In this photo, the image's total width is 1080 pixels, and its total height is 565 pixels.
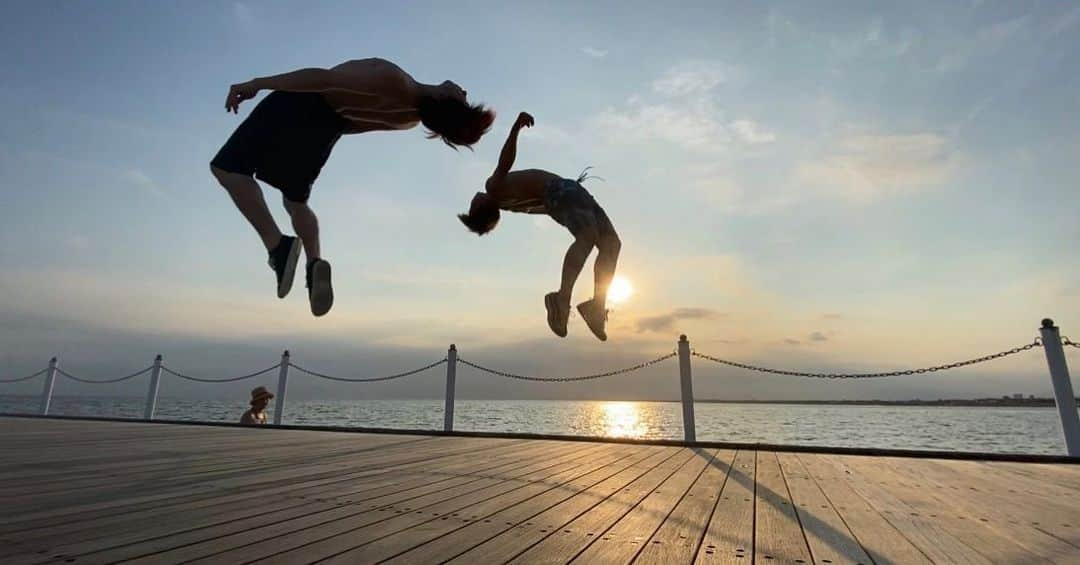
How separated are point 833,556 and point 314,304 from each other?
265cm

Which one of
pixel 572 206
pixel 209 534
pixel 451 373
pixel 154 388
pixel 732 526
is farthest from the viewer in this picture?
pixel 154 388

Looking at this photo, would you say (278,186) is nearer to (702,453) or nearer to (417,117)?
(417,117)

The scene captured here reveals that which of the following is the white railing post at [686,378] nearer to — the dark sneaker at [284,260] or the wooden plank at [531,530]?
the wooden plank at [531,530]

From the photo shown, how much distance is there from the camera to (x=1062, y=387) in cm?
487

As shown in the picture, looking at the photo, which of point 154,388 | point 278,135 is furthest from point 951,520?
point 154,388

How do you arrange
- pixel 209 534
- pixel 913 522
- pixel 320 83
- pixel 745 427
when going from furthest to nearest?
1. pixel 745 427
2. pixel 320 83
3. pixel 913 522
4. pixel 209 534

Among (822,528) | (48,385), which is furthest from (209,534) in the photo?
(48,385)

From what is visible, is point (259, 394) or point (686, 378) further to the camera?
point (259, 394)

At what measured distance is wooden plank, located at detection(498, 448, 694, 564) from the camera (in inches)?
55.4

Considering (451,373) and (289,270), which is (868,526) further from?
(451,373)

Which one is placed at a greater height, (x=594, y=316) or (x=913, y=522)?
(x=594, y=316)

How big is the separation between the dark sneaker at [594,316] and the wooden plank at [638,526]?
109 cm

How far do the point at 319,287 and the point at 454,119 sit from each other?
47.0 inches

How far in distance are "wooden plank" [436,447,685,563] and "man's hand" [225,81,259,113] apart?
2337mm
